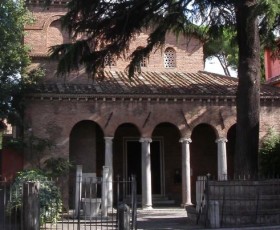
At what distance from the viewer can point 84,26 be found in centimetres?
1498

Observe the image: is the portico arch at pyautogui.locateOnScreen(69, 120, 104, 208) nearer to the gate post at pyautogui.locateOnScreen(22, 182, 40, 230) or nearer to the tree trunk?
the tree trunk

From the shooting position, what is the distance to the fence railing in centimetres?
1370

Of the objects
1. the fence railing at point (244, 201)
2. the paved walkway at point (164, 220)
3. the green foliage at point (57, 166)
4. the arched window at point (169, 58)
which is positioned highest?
the arched window at point (169, 58)

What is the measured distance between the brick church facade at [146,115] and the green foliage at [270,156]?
1.80 ft

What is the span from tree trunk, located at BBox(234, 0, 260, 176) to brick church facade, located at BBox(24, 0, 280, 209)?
381cm

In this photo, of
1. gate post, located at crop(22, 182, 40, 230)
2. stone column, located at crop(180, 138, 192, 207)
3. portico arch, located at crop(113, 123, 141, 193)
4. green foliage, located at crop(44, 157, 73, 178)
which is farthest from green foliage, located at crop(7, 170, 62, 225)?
portico arch, located at crop(113, 123, 141, 193)

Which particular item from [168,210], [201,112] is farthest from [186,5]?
[168,210]

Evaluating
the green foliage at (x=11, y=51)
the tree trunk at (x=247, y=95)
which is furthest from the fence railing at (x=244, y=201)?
the green foliage at (x=11, y=51)

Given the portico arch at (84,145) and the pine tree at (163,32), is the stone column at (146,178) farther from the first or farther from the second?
the pine tree at (163,32)

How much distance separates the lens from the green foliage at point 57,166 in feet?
64.0

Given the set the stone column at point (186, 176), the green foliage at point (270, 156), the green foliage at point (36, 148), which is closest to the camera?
the green foliage at point (36, 148)

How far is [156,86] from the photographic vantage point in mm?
22062

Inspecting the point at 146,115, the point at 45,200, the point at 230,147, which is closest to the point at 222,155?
the point at 230,147

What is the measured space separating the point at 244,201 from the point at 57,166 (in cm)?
816
